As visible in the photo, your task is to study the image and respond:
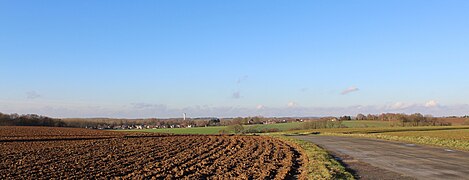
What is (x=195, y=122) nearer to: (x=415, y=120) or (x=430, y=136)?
(x=415, y=120)

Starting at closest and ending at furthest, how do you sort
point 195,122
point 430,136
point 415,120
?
point 430,136, point 415,120, point 195,122

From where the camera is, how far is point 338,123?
99.6 meters

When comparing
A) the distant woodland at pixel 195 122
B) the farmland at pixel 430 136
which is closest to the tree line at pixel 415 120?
the distant woodland at pixel 195 122

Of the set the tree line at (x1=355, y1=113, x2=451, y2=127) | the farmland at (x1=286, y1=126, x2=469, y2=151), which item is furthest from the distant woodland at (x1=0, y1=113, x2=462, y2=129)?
the farmland at (x1=286, y1=126, x2=469, y2=151)

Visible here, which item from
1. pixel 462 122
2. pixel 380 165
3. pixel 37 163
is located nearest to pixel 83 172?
pixel 37 163

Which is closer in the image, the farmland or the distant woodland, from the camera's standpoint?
the farmland

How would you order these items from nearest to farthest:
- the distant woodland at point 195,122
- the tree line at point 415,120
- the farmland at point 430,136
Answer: the farmland at point 430,136 < the distant woodland at point 195,122 < the tree line at point 415,120

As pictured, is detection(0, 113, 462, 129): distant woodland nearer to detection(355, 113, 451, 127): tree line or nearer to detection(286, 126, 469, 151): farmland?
detection(355, 113, 451, 127): tree line

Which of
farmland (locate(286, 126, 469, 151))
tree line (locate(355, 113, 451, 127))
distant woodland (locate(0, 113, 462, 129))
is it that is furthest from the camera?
tree line (locate(355, 113, 451, 127))

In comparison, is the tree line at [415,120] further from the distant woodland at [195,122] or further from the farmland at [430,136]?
the farmland at [430,136]

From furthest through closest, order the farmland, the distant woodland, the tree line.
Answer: the tree line < the distant woodland < the farmland

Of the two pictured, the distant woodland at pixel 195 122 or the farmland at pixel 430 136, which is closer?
the farmland at pixel 430 136

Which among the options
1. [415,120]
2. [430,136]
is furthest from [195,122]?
[430,136]

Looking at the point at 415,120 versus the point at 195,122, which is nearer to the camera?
the point at 415,120
